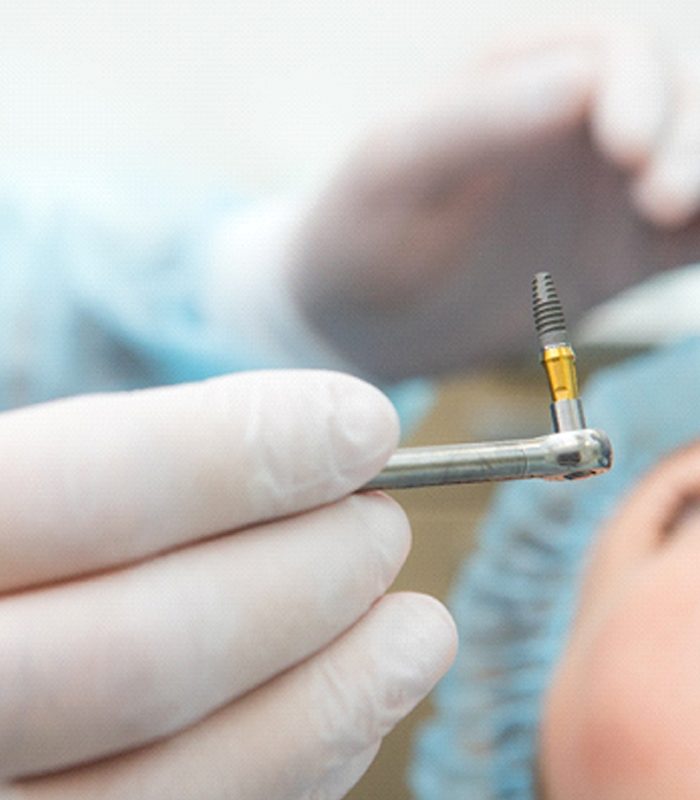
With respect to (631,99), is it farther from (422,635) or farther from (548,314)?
(422,635)

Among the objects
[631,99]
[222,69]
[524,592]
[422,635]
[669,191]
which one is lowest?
[524,592]

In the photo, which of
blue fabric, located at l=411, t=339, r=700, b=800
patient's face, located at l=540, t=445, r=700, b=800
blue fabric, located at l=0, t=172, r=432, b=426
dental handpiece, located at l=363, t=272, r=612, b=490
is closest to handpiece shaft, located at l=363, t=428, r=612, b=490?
dental handpiece, located at l=363, t=272, r=612, b=490

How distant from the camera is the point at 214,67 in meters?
1.68

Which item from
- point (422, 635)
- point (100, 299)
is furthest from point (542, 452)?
point (100, 299)

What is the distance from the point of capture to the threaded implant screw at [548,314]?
499mm

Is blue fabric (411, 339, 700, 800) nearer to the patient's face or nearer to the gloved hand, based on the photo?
the patient's face

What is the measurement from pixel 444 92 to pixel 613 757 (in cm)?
82

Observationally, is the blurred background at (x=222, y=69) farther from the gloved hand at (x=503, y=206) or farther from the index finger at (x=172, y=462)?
the index finger at (x=172, y=462)

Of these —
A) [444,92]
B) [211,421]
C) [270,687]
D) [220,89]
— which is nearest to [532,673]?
[270,687]

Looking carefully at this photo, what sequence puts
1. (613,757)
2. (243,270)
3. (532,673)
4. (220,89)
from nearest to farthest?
1. (613,757)
2. (532,673)
3. (243,270)
4. (220,89)

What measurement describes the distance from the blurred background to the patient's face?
105 centimetres

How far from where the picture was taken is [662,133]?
93cm

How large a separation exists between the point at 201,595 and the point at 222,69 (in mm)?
1447

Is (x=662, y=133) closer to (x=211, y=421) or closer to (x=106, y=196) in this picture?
(x=211, y=421)
